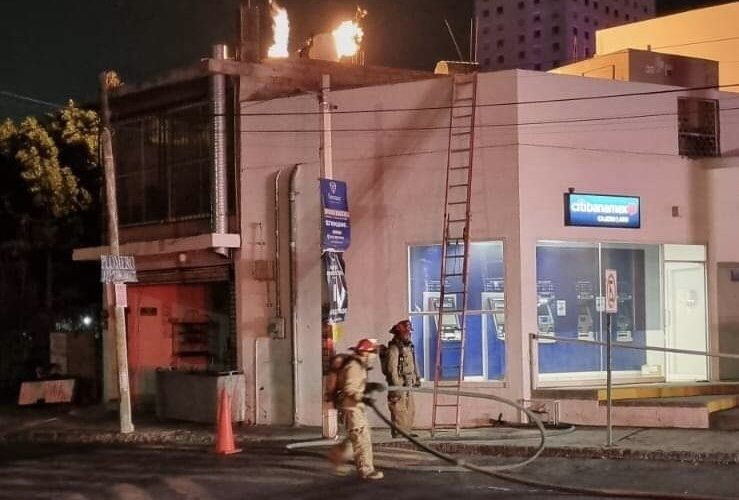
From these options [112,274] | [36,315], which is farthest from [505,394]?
[36,315]

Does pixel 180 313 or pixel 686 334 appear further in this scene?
pixel 180 313

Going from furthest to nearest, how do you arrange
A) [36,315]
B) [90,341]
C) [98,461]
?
[36,315] < [90,341] < [98,461]

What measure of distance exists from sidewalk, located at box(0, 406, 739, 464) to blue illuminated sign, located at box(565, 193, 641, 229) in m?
3.56

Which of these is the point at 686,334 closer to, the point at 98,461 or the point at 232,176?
the point at 232,176

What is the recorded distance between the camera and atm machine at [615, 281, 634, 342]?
1664 centimetres

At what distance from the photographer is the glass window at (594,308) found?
1595 centimetres

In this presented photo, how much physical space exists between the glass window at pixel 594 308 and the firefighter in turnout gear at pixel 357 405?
533 cm

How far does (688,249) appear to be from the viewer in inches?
667

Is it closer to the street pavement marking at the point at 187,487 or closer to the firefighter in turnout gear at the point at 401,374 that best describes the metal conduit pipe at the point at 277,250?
the firefighter in turnout gear at the point at 401,374

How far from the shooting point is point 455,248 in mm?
16031

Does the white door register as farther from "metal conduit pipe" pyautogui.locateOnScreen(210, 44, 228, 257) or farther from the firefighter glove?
"metal conduit pipe" pyautogui.locateOnScreen(210, 44, 228, 257)

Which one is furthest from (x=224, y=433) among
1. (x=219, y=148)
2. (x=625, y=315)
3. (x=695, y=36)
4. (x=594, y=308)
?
(x=695, y=36)

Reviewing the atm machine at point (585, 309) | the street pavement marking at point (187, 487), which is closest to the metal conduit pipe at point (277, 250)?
the atm machine at point (585, 309)

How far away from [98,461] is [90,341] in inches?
365
